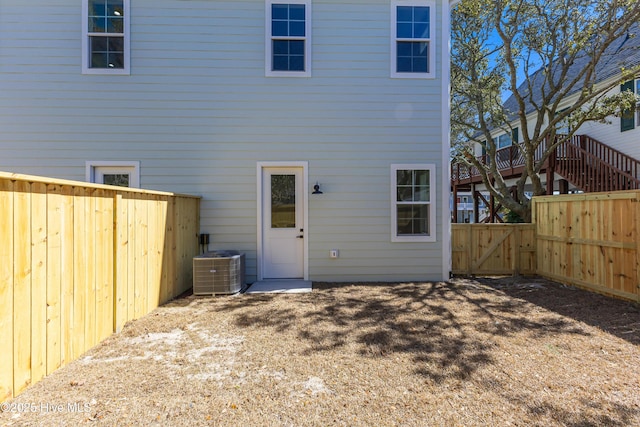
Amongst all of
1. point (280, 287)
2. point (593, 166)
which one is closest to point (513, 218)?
point (593, 166)

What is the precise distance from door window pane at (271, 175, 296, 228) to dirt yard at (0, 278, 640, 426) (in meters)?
1.87

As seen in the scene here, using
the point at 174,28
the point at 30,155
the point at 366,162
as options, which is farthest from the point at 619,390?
the point at 30,155

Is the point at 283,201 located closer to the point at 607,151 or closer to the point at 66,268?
the point at 66,268

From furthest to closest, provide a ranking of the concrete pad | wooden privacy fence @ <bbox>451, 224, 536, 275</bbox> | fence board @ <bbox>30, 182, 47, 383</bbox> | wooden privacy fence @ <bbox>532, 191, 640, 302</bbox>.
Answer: wooden privacy fence @ <bbox>451, 224, 536, 275</bbox>
the concrete pad
wooden privacy fence @ <bbox>532, 191, 640, 302</bbox>
fence board @ <bbox>30, 182, 47, 383</bbox>

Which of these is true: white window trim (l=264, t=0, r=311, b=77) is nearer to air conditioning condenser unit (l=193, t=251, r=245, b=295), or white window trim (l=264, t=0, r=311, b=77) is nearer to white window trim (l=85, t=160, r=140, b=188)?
white window trim (l=85, t=160, r=140, b=188)

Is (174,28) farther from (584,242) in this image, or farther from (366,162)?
(584,242)

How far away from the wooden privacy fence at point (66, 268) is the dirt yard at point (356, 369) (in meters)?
0.25

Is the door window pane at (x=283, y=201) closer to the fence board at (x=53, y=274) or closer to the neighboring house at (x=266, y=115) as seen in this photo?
the neighboring house at (x=266, y=115)

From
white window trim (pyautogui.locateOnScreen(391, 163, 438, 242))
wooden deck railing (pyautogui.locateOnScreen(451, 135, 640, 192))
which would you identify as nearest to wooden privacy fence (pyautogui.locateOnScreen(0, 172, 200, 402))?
white window trim (pyautogui.locateOnScreen(391, 163, 438, 242))

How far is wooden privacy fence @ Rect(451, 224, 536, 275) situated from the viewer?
20.6 feet

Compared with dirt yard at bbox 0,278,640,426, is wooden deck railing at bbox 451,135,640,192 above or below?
above

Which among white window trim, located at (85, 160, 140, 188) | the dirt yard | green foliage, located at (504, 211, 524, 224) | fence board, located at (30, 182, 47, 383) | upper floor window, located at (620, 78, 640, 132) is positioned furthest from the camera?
green foliage, located at (504, 211, 524, 224)

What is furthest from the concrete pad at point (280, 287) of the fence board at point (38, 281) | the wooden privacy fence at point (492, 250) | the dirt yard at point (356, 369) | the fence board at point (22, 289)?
the wooden privacy fence at point (492, 250)

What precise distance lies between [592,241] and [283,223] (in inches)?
207
